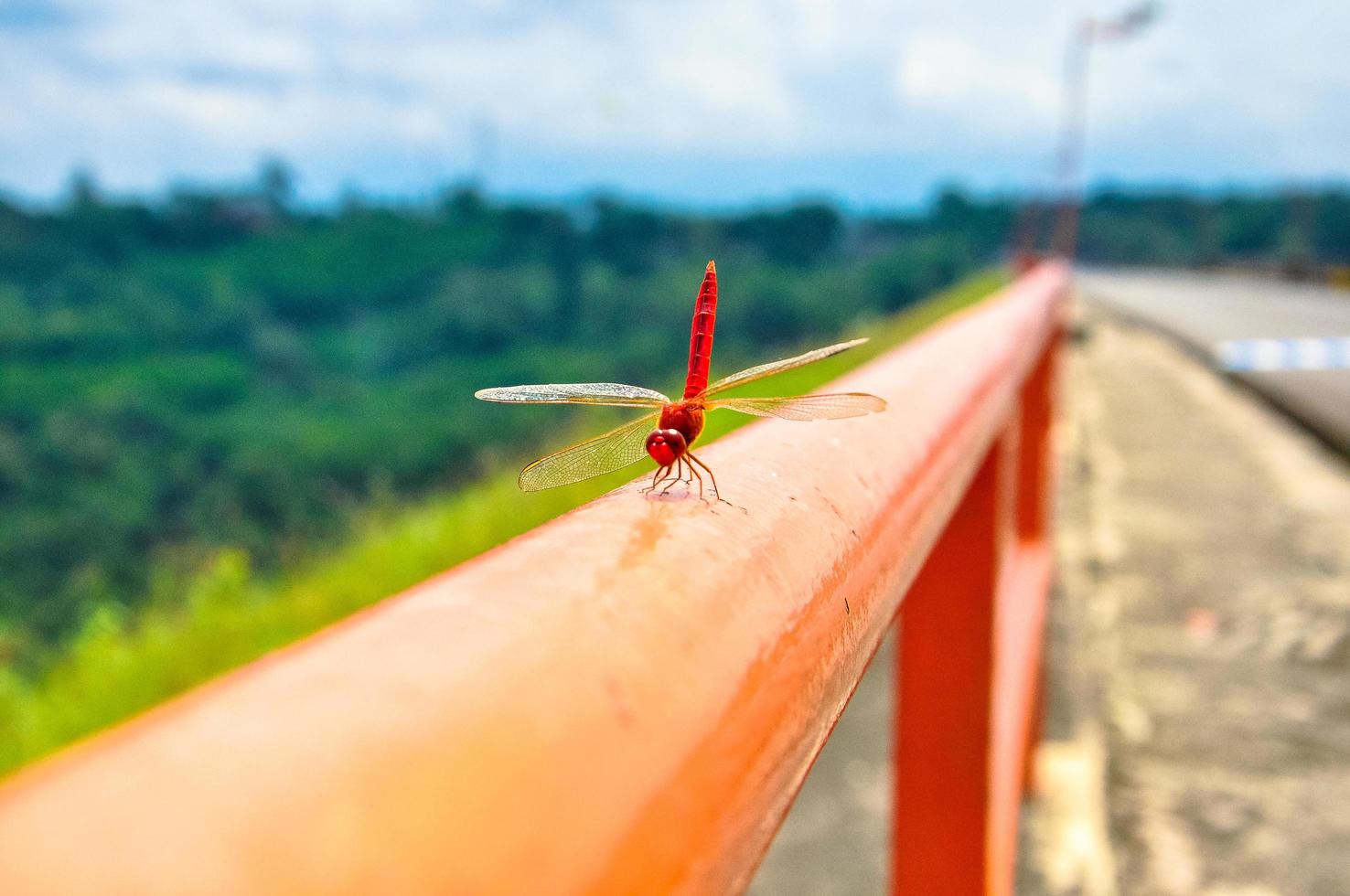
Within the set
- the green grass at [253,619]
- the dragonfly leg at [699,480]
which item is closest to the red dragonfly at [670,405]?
the dragonfly leg at [699,480]

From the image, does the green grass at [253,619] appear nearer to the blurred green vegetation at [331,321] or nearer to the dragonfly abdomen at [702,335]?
the dragonfly abdomen at [702,335]

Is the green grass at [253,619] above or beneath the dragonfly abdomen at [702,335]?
beneath

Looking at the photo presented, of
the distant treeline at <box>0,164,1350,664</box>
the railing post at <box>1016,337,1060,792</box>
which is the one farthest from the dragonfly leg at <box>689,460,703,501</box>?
the distant treeline at <box>0,164,1350,664</box>

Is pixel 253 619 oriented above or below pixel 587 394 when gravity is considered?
below

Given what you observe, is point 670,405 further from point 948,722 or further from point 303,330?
point 303,330

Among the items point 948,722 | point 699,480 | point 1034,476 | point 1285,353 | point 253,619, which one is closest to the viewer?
point 699,480

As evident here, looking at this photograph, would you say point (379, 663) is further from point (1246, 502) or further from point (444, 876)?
point (1246, 502)

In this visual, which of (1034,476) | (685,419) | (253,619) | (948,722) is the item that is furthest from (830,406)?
(253,619)

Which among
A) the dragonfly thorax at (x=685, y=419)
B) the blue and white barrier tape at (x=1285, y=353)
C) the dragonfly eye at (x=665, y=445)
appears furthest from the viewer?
the blue and white barrier tape at (x=1285, y=353)
